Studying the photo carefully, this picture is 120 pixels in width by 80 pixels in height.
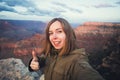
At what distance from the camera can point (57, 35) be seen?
5.45 ft

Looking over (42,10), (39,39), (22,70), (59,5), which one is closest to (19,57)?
(22,70)

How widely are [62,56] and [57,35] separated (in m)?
0.16

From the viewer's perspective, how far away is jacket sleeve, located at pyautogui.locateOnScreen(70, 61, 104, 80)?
1.33 meters

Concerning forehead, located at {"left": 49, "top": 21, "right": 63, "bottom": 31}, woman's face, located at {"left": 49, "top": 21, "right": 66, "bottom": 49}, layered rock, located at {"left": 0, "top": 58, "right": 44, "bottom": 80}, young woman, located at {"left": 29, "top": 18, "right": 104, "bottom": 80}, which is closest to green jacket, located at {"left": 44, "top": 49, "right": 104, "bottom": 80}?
young woman, located at {"left": 29, "top": 18, "right": 104, "bottom": 80}

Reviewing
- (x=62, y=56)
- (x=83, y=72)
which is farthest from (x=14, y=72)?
(x=83, y=72)

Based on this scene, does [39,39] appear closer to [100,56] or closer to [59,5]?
[59,5]

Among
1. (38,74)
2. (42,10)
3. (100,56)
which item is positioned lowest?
(38,74)

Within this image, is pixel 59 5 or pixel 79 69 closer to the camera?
pixel 79 69

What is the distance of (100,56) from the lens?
2.15m

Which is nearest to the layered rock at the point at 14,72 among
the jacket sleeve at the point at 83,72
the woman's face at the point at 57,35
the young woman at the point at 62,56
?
the young woman at the point at 62,56

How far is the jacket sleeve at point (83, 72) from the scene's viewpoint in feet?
→ 4.35

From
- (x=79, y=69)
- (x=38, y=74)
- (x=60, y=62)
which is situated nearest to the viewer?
(x=79, y=69)

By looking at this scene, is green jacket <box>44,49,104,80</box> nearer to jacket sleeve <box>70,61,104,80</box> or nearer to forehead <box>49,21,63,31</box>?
jacket sleeve <box>70,61,104,80</box>

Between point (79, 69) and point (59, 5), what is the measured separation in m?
0.90
